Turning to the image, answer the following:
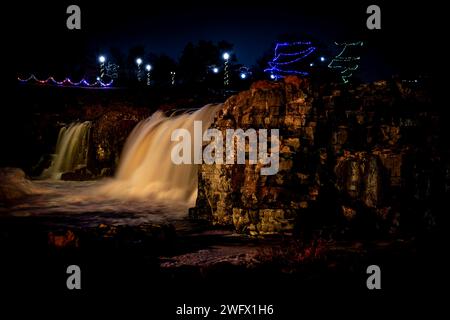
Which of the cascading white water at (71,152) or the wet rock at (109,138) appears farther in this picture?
the cascading white water at (71,152)

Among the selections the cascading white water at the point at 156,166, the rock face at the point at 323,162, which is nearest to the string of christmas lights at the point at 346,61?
the cascading white water at the point at 156,166

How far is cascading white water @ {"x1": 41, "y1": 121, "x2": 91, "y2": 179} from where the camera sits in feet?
58.9

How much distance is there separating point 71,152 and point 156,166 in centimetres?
637

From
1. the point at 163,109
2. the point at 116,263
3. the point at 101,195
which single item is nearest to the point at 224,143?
the point at 116,263

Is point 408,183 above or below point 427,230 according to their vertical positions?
above

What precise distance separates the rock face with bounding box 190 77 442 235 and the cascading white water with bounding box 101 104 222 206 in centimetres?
350

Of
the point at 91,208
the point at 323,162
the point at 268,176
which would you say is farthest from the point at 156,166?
the point at 323,162

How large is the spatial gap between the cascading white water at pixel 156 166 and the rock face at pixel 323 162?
3.50 meters

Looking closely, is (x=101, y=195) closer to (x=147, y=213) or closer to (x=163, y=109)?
(x=147, y=213)

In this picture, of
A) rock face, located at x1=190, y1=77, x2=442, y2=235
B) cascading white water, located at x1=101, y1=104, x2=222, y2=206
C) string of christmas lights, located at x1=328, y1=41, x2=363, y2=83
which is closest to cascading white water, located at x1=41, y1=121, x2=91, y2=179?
cascading white water, located at x1=101, y1=104, x2=222, y2=206

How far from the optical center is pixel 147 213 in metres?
10.4

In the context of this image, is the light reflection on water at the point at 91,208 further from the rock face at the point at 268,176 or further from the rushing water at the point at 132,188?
Answer: the rock face at the point at 268,176

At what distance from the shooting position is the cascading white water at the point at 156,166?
1230 centimetres

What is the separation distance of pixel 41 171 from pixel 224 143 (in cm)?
1305
